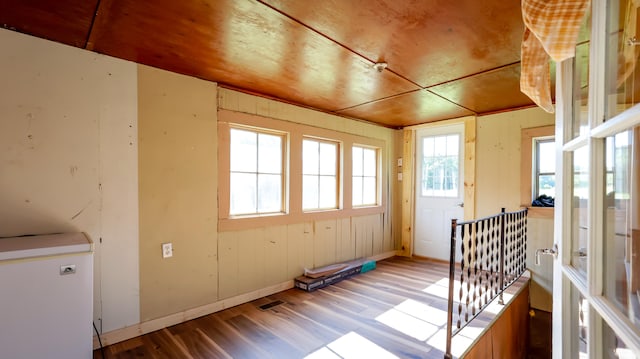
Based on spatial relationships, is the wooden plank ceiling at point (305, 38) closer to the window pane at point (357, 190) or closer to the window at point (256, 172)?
the window at point (256, 172)

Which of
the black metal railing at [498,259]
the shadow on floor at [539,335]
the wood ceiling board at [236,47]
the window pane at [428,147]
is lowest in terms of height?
the shadow on floor at [539,335]

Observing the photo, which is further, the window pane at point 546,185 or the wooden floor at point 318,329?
the window pane at point 546,185

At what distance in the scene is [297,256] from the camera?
3.37m

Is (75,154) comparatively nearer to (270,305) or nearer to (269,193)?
(269,193)

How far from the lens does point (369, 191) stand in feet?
14.6

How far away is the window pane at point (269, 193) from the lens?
10.3 ft

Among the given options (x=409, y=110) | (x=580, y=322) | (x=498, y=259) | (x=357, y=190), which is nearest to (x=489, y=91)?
(x=409, y=110)

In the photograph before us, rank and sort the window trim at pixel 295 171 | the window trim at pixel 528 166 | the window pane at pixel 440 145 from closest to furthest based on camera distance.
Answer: the window trim at pixel 295 171, the window trim at pixel 528 166, the window pane at pixel 440 145

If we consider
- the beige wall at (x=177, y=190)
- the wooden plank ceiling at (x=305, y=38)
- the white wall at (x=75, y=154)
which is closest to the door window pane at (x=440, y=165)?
the wooden plank ceiling at (x=305, y=38)

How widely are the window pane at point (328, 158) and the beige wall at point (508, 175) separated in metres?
1.91

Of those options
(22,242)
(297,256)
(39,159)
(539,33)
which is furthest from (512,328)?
(39,159)

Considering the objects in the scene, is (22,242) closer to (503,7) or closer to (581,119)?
Result: (581,119)

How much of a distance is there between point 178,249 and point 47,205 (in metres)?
0.91

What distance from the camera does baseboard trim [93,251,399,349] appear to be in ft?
6.93
